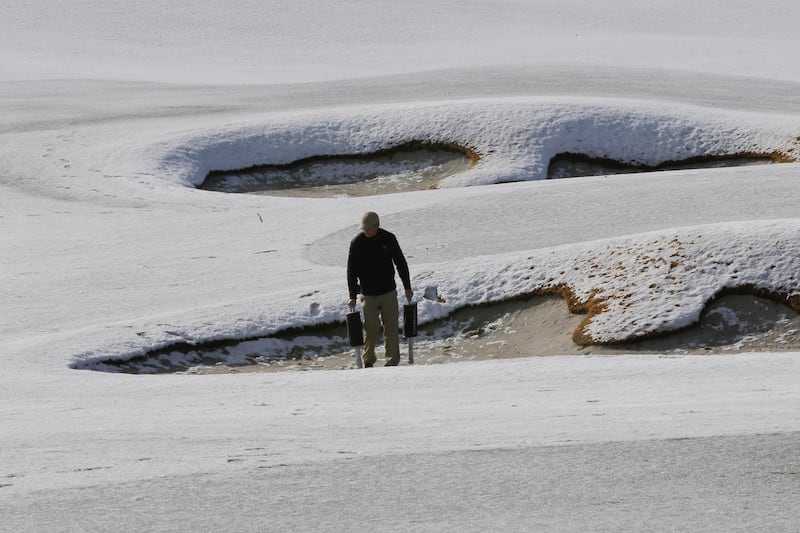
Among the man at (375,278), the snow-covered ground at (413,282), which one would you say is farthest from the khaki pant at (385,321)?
the snow-covered ground at (413,282)

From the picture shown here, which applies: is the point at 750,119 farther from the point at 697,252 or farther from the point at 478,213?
the point at 697,252

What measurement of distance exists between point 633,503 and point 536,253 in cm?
1129

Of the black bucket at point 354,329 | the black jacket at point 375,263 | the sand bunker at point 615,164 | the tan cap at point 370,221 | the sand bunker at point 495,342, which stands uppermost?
the tan cap at point 370,221

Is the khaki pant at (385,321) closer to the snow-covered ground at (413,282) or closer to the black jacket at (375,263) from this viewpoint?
the black jacket at (375,263)

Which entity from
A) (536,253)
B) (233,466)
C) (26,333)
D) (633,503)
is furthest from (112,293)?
(633,503)

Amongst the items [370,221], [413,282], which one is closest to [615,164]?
[413,282]

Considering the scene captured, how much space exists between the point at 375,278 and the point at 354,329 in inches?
34.2

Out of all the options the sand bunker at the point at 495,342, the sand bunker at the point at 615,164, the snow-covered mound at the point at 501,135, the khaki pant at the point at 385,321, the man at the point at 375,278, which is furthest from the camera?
the snow-covered mound at the point at 501,135

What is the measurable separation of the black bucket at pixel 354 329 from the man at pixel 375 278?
0.10m

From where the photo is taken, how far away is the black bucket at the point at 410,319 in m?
16.4

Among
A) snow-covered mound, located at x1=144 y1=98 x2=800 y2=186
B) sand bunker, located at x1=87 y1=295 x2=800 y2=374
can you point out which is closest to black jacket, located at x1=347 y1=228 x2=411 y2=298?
sand bunker, located at x1=87 y1=295 x2=800 y2=374

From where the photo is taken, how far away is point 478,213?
2453 cm

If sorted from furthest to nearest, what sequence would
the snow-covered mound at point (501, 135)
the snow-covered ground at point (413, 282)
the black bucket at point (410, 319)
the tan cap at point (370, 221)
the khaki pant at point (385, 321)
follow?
the snow-covered mound at point (501, 135) < the black bucket at point (410, 319) < the khaki pant at point (385, 321) < the tan cap at point (370, 221) < the snow-covered ground at point (413, 282)

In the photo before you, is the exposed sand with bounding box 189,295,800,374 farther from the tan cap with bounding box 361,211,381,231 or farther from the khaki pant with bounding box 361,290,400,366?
the tan cap with bounding box 361,211,381,231
